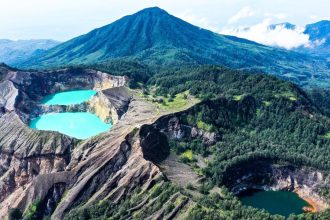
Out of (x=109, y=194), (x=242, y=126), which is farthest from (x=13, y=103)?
(x=242, y=126)

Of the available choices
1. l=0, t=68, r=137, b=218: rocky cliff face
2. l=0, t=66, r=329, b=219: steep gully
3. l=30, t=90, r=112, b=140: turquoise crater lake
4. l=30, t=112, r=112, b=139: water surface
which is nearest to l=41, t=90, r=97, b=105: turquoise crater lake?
l=30, t=90, r=112, b=140: turquoise crater lake

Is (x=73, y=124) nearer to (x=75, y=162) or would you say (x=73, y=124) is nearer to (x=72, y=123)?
(x=72, y=123)

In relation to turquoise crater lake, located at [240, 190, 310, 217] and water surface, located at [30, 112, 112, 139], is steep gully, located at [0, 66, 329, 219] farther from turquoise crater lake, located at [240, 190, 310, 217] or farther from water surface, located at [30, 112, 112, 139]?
water surface, located at [30, 112, 112, 139]

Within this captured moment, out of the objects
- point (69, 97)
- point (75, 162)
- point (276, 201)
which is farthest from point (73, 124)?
point (276, 201)

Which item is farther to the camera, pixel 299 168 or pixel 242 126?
pixel 242 126

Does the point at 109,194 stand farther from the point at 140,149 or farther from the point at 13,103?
the point at 13,103
